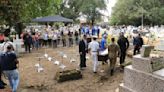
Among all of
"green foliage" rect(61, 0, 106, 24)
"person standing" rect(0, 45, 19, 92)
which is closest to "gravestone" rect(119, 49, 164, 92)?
"person standing" rect(0, 45, 19, 92)

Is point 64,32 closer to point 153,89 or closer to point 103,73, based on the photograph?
point 103,73

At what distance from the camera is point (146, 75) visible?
27.0 feet

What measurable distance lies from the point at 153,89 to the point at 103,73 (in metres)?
6.68

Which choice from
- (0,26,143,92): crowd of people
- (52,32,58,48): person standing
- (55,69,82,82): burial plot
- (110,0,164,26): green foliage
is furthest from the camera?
(110,0,164,26): green foliage

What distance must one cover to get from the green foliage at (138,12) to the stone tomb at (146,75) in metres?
51.2

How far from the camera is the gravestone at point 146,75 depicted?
25.8ft

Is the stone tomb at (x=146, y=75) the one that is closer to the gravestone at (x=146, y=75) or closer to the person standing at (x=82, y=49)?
the gravestone at (x=146, y=75)

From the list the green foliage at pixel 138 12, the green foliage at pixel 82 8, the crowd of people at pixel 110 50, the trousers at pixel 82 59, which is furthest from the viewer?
the green foliage at pixel 82 8

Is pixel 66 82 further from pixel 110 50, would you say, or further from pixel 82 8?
pixel 82 8

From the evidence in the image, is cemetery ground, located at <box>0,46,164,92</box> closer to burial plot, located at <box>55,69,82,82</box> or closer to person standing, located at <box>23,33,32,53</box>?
burial plot, located at <box>55,69,82,82</box>

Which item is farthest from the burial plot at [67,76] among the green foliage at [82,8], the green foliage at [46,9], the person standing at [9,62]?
the green foliage at [82,8]

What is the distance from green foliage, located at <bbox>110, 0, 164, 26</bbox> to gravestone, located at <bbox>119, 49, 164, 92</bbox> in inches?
→ 2018

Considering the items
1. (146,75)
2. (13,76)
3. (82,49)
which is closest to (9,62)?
(13,76)

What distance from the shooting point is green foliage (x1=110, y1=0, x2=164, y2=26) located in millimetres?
59469
